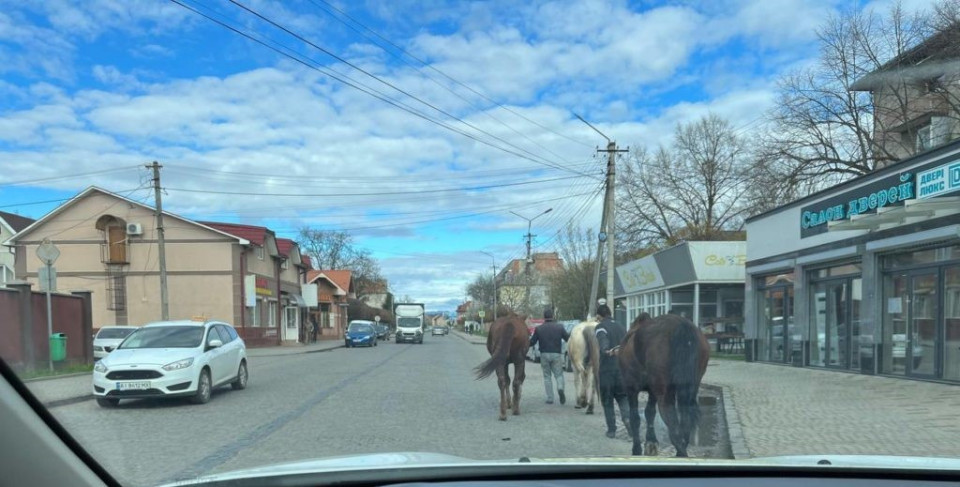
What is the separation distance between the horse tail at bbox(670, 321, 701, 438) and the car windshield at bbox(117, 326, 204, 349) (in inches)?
360

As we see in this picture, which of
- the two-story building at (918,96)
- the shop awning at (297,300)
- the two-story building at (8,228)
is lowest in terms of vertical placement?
the shop awning at (297,300)

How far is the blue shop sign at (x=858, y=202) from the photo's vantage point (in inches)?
591

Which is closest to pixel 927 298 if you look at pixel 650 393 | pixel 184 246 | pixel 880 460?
pixel 650 393

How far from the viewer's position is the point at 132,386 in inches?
461

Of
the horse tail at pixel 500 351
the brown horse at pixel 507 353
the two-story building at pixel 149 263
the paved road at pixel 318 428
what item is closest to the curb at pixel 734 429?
the paved road at pixel 318 428

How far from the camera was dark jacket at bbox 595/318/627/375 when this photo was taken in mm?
9773

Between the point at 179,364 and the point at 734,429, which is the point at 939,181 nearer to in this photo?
the point at 734,429

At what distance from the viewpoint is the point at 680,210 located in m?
42.6

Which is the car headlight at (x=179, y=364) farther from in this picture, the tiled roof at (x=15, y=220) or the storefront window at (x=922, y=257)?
the storefront window at (x=922, y=257)

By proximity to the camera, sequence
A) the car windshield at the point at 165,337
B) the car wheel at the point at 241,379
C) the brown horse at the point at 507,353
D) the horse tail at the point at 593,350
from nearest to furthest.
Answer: the horse tail at the point at 593,350 < the brown horse at the point at 507,353 < the car windshield at the point at 165,337 < the car wheel at the point at 241,379

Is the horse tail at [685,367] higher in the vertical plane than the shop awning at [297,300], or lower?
higher

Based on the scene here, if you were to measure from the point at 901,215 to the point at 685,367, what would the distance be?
9846 mm

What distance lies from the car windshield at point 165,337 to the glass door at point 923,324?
14.5 meters

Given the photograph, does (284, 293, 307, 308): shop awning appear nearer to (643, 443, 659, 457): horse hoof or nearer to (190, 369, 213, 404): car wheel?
(190, 369, 213, 404): car wheel
